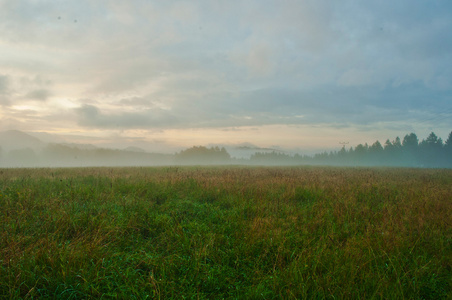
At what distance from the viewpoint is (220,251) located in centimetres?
367

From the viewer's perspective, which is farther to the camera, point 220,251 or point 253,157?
point 253,157

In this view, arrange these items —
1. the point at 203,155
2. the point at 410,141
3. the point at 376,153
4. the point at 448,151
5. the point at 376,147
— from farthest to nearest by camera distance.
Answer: the point at 203,155, the point at 376,147, the point at 376,153, the point at 410,141, the point at 448,151

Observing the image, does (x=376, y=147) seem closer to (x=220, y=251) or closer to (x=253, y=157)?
(x=253, y=157)

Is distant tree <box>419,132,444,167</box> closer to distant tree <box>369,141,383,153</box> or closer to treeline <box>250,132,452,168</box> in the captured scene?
treeline <box>250,132,452,168</box>

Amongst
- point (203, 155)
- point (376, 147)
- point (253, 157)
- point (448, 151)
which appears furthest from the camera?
point (253, 157)

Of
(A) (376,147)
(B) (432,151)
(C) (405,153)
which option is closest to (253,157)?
(A) (376,147)

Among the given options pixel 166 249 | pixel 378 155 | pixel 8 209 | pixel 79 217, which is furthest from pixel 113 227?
pixel 378 155

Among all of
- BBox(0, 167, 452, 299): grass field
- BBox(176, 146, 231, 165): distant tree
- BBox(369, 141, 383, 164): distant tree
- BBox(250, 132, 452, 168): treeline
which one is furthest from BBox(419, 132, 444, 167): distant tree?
BBox(176, 146, 231, 165): distant tree

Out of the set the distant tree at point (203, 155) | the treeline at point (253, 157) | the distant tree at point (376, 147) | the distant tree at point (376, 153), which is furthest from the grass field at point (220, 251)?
the distant tree at point (203, 155)

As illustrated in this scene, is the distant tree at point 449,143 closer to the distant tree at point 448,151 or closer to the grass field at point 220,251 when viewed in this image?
the distant tree at point 448,151

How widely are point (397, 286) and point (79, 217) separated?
586cm

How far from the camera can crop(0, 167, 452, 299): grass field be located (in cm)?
273

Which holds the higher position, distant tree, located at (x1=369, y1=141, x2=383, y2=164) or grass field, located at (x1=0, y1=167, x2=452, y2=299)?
distant tree, located at (x1=369, y1=141, x2=383, y2=164)

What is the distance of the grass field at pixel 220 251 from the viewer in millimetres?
2732
